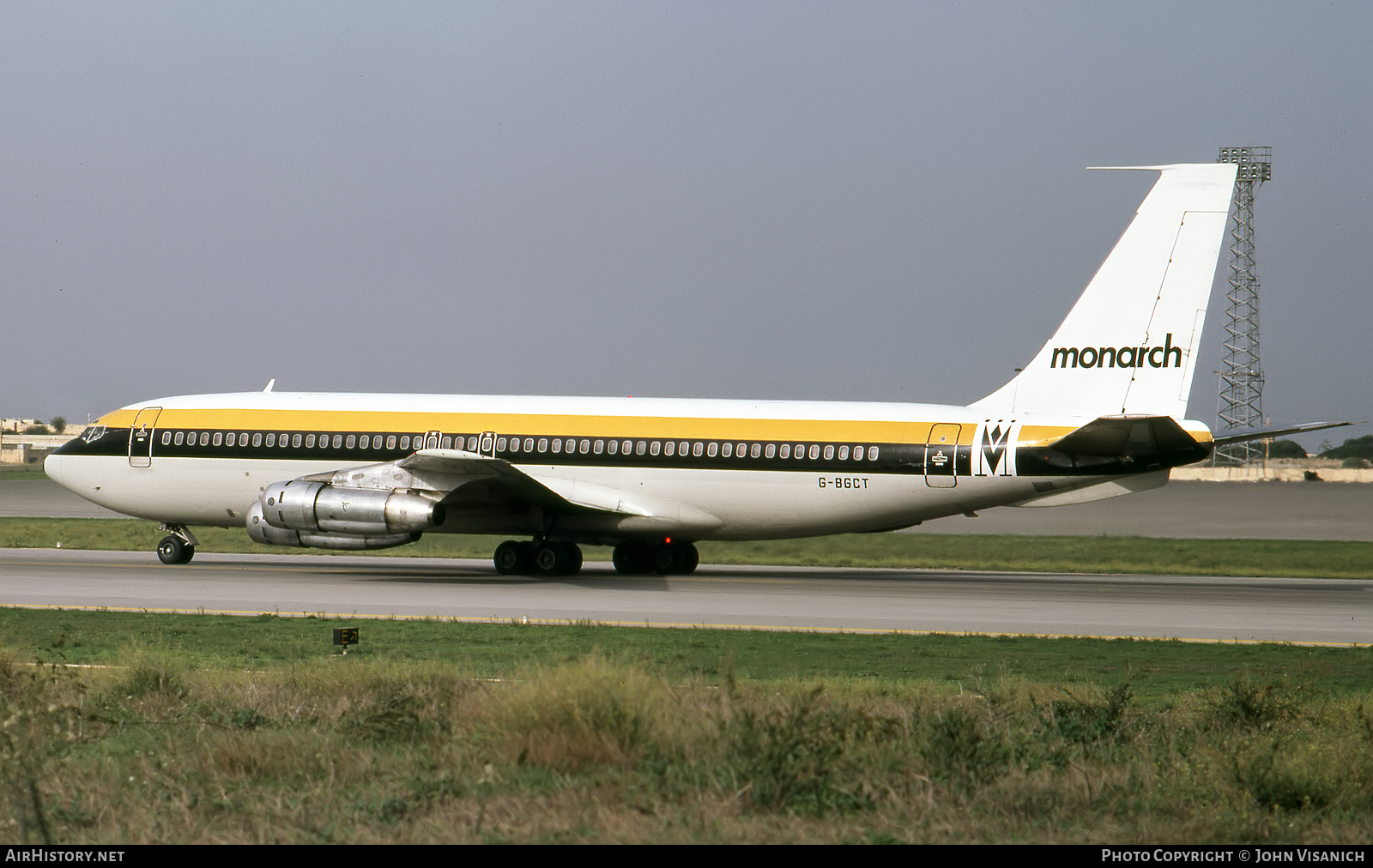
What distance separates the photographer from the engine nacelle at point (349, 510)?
95.0 ft

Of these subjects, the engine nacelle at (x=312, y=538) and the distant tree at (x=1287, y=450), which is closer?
the engine nacelle at (x=312, y=538)

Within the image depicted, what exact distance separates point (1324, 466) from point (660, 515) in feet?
352

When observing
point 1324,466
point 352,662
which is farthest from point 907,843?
point 1324,466

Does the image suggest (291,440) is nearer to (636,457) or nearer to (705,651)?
(636,457)

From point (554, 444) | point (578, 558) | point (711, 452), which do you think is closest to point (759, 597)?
point (711, 452)

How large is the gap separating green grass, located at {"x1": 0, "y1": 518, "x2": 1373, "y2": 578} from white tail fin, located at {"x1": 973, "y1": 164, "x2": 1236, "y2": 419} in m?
6.81

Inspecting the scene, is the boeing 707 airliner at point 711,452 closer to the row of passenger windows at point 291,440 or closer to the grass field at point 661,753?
the row of passenger windows at point 291,440

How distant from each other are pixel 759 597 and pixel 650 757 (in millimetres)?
15988

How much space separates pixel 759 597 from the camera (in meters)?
26.0

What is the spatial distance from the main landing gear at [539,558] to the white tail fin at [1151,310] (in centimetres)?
966

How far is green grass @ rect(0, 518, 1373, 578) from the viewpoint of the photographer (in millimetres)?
34562

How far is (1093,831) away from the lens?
8609mm

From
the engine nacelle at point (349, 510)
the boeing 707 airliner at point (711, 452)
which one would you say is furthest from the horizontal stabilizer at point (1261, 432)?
the engine nacelle at point (349, 510)

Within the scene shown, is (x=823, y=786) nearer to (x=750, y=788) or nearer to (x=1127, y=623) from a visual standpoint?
(x=750, y=788)
